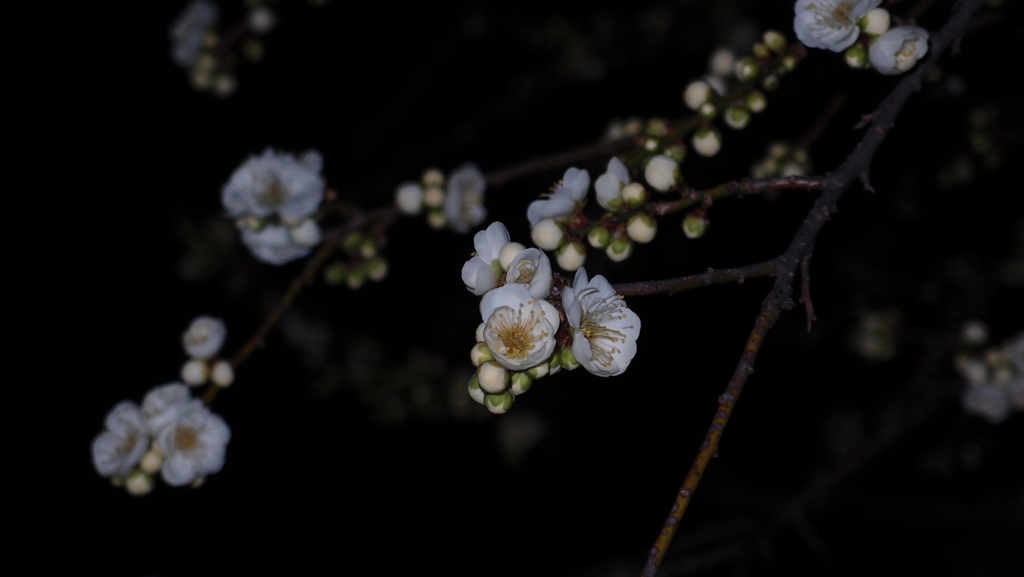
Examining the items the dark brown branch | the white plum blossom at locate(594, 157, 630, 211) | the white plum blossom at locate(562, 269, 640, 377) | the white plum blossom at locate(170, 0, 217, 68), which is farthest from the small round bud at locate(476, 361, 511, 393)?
the white plum blossom at locate(170, 0, 217, 68)

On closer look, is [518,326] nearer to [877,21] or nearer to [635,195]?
[635,195]

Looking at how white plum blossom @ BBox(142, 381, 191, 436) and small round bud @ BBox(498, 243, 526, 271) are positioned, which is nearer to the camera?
small round bud @ BBox(498, 243, 526, 271)

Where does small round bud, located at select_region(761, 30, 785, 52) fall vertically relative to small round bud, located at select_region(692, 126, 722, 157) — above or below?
above

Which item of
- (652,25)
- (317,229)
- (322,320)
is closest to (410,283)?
(322,320)

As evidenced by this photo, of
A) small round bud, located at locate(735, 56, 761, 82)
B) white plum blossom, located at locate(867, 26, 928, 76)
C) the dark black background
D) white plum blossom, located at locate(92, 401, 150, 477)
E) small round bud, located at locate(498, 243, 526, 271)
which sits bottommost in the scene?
the dark black background

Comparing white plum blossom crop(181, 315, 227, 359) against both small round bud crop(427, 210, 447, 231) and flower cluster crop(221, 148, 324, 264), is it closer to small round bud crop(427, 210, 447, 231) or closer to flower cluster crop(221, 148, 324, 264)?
flower cluster crop(221, 148, 324, 264)

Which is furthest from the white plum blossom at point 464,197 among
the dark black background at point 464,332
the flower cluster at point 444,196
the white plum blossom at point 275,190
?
the dark black background at point 464,332
